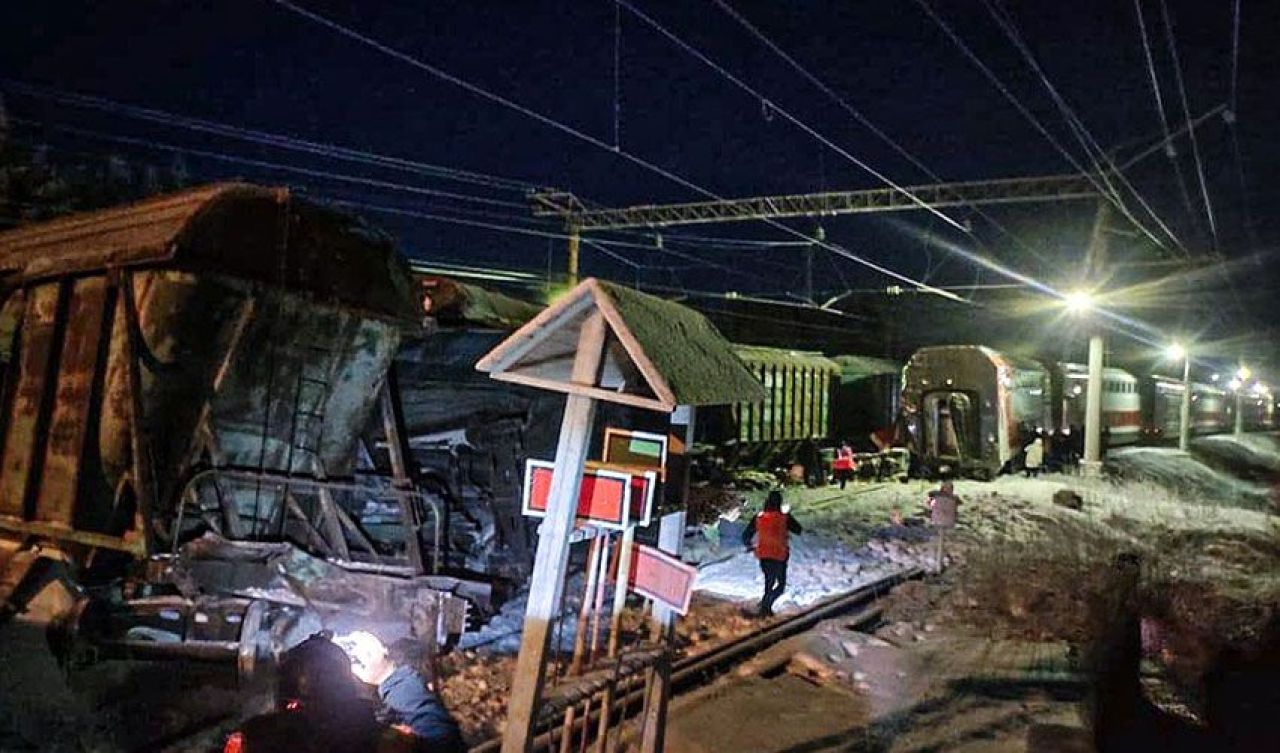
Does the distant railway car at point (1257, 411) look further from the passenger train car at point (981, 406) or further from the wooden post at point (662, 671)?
the wooden post at point (662, 671)

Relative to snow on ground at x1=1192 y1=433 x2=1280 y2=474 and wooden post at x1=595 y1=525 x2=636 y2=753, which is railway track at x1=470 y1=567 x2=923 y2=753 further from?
snow on ground at x1=1192 y1=433 x2=1280 y2=474

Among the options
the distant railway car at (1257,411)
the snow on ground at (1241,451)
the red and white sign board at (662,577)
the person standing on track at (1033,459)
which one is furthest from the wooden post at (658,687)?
the distant railway car at (1257,411)

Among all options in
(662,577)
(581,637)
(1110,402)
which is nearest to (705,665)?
(662,577)

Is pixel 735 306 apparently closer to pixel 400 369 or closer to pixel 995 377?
pixel 995 377

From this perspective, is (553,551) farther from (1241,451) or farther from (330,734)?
(1241,451)

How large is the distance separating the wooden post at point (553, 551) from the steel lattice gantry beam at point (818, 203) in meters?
18.9

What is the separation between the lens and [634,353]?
330 centimetres

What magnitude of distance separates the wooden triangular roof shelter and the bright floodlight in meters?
21.0

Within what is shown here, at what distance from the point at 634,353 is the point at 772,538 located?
6123 mm

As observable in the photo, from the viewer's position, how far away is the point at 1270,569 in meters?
12.9

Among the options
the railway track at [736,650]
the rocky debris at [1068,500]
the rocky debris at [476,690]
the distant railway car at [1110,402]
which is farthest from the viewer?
the distant railway car at [1110,402]

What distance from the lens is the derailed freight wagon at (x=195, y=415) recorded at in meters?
5.42

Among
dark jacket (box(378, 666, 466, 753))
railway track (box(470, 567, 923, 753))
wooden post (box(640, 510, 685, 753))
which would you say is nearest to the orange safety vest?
railway track (box(470, 567, 923, 753))

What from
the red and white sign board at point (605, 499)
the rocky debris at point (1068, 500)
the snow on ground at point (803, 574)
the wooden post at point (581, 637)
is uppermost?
the red and white sign board at point (605, 499)
